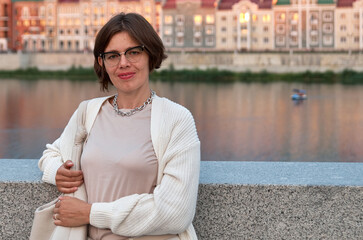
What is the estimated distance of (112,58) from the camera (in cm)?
85

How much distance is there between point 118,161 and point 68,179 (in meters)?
0.09

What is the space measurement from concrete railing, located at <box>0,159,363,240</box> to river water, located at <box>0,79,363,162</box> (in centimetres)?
796

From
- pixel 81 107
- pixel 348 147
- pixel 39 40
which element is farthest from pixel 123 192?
pixel 39 40

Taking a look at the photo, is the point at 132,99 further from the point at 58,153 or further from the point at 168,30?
the point at 168,30

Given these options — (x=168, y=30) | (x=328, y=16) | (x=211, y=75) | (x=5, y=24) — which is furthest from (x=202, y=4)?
(x=5, y=24)

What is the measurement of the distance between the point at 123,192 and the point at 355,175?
380mm

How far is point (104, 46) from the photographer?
838mm

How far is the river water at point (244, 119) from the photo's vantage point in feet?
31.3

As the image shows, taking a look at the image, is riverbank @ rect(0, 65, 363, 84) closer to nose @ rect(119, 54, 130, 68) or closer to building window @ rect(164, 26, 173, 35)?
building window @ rect(164, 26, 173, 35)

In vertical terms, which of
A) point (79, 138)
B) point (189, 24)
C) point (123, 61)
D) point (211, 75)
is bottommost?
point (211, 75)

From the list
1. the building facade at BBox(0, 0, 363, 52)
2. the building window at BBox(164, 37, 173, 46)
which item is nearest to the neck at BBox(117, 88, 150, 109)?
the building facade at BBox(0, 0, 363, 52)

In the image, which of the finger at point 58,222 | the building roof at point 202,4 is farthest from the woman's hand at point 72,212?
the building roof at point 202,4

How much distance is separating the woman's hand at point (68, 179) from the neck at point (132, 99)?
0.11 meters

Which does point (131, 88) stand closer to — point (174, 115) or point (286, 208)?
point (174, 115)
